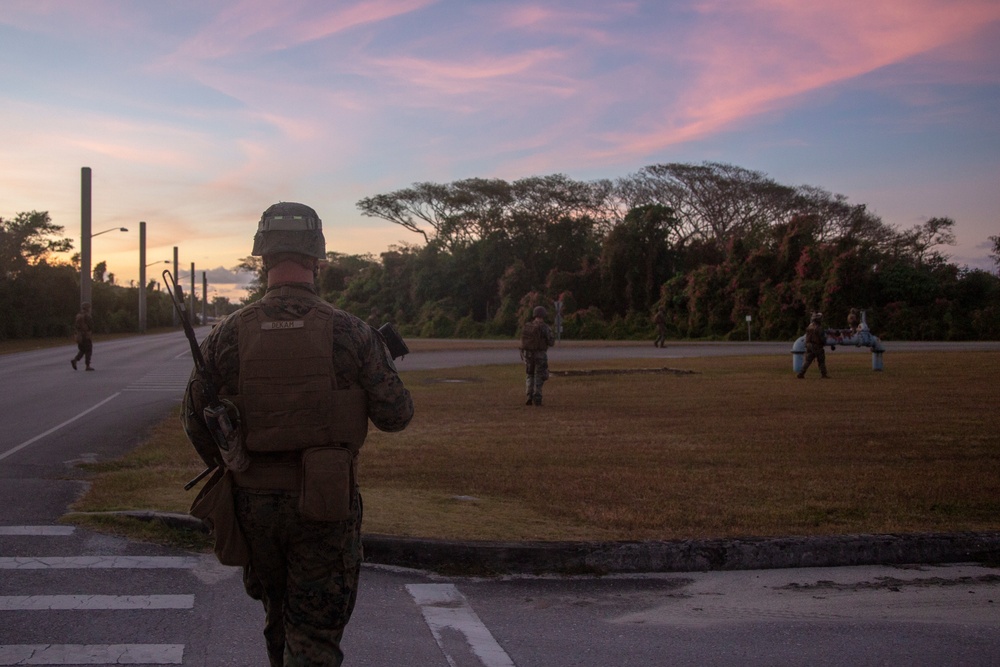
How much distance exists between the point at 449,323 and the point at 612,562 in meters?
67.0

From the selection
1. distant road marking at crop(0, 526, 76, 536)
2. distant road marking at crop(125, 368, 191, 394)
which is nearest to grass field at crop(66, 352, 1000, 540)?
distant road marking at crop(0, 526, 76, 536)

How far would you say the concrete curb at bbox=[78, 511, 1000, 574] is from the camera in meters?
6.20

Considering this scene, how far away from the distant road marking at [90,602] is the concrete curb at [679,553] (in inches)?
55.5

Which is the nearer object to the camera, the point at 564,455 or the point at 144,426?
the point at 564,455

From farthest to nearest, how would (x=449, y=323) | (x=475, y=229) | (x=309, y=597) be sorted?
1. (x=475, y=229)
2. (x=449, y=323)
3. (x=309, y=597)

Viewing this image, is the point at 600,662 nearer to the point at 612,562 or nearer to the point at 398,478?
the point at 612,562

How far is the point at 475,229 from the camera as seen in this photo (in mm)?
80375

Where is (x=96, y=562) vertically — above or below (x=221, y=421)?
below

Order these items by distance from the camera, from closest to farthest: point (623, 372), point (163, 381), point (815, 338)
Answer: point (815, 338) < point (163, 381) < point (623, 372)

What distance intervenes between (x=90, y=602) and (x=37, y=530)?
1.96 metres

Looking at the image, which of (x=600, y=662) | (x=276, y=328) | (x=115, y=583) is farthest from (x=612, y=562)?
(x=276, y=328)

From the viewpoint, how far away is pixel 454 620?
518cm

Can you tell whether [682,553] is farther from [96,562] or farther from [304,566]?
[96,562]

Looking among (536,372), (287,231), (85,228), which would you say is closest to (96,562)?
(287,231)
